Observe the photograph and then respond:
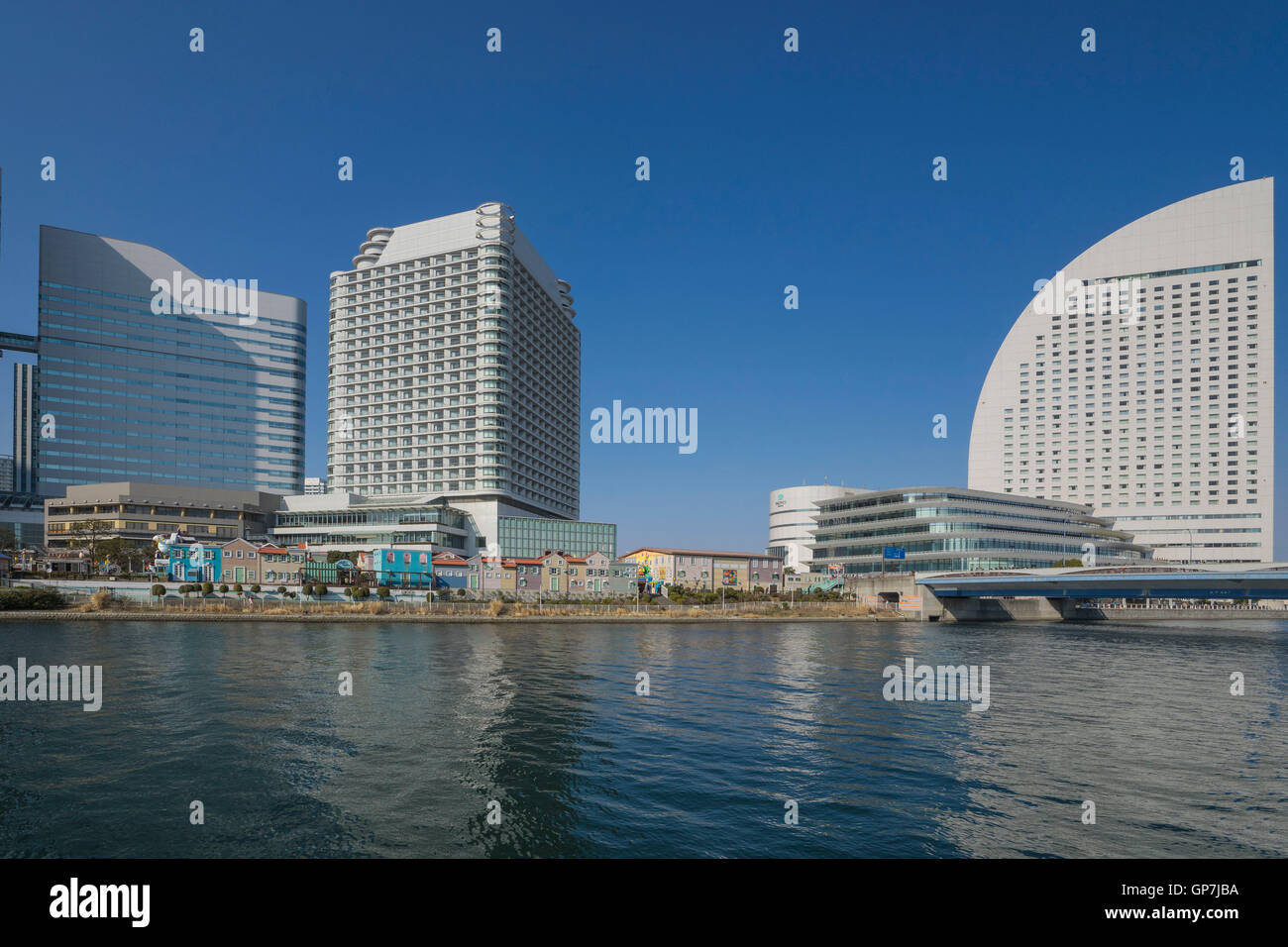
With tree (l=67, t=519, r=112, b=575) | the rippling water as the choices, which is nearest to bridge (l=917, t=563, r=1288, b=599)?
the rippling water

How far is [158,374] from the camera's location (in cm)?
18038

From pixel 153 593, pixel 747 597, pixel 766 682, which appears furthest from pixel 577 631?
pixel 153 593

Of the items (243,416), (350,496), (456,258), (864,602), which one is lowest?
(864,602)

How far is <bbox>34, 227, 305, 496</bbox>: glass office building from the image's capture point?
169625 mm

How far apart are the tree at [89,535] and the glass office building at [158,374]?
119 ft

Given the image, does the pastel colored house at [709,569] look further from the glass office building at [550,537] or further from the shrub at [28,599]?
the shrub at [28,599]

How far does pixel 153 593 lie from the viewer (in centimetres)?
8881

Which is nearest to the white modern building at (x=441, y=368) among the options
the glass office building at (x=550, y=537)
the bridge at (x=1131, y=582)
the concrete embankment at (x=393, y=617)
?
the glass office building at (x=550, y=537)

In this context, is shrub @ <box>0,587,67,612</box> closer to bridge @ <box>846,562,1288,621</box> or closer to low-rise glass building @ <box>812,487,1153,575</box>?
bridge @ <box>846,562,1288,621</box>

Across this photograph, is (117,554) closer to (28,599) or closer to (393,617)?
(28,599)

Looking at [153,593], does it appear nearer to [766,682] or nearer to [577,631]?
[577,631]

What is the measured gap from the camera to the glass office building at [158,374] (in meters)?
170

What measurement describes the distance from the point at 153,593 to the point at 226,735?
75768mm

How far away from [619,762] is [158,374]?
200984mm
